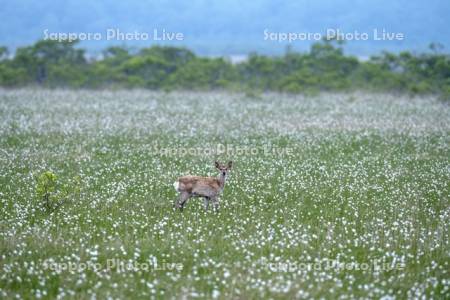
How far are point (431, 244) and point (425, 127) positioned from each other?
59.9 ft

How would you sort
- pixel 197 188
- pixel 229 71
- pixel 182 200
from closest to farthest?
pixel 197 188
pixel 182 200
pixel 229 71

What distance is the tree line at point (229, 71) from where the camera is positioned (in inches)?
2100

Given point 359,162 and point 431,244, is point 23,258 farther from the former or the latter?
point 359,162

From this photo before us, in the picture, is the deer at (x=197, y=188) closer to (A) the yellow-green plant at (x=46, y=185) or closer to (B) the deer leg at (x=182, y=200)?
(B) the deer leg at (x=182, y=200)

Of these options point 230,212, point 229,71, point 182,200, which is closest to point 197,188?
point 182,200

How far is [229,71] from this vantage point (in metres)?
58.6

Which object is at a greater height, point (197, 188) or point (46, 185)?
point (46, 185)

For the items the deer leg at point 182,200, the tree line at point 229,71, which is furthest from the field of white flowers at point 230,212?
the tree line at point 229,71

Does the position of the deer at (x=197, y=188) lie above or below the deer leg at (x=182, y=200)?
above

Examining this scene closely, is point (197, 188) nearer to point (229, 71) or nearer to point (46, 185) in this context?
point (46, 185)

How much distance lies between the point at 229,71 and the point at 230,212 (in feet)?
144

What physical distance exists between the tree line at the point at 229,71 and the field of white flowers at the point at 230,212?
74.7 feet

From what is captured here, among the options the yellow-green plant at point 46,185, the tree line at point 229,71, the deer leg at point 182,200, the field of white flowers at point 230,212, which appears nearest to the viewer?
the field of white flowers at point 230,212

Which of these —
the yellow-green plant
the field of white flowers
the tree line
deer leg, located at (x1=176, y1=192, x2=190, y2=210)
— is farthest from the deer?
the tree line
